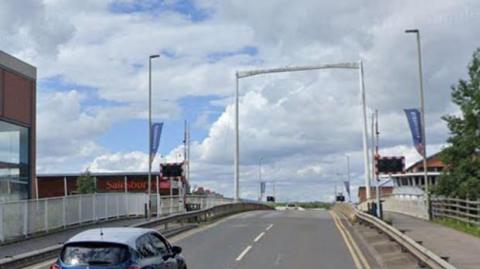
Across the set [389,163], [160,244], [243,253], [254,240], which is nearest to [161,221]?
[254,240]

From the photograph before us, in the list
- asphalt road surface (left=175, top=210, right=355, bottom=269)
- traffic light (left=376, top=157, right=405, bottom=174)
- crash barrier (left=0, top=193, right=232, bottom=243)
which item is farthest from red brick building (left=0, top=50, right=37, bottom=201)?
traffic light (left=376, top=157, right=405, bottom=174)

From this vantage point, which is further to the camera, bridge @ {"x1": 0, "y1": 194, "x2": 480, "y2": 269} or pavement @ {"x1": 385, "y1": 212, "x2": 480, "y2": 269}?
bridge @ {"x1": 0, "y1": 194, "x2": 480, "y2": 269}

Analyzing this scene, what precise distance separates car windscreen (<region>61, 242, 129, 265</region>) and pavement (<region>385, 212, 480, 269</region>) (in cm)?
863

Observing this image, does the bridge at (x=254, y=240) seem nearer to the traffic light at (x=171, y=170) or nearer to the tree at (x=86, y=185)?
the traffic light at (x=171, y=170)

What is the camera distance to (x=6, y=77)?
37000mm

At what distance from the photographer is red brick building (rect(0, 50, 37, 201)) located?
121 ft

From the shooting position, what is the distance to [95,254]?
12.0m

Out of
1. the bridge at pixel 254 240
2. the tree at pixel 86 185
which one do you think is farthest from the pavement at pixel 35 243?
the tree at pixel 86 185

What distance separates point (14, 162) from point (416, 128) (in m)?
20.4

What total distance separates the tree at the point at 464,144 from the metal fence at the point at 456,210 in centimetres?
636

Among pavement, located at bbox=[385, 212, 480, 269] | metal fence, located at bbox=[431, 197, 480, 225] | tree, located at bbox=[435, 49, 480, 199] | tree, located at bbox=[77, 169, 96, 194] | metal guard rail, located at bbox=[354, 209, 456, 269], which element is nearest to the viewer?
metal guard rail, located at bbox=[354, 209, 456, 269]

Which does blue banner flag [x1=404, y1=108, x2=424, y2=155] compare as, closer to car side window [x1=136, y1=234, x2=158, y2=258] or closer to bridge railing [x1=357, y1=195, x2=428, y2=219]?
bridge railing [x1=357, y1=195, x2=428, y2=219]

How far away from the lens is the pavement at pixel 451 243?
1902 cm

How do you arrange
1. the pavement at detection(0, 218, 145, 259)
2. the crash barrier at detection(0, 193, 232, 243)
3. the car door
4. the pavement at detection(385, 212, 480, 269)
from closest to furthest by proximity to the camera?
the car door, the pavement at detection(385, 212, 480, 269), the pavement at detection(0, 218, 145, 259), the crash barrier at detection(0, 193, 232, 243)
